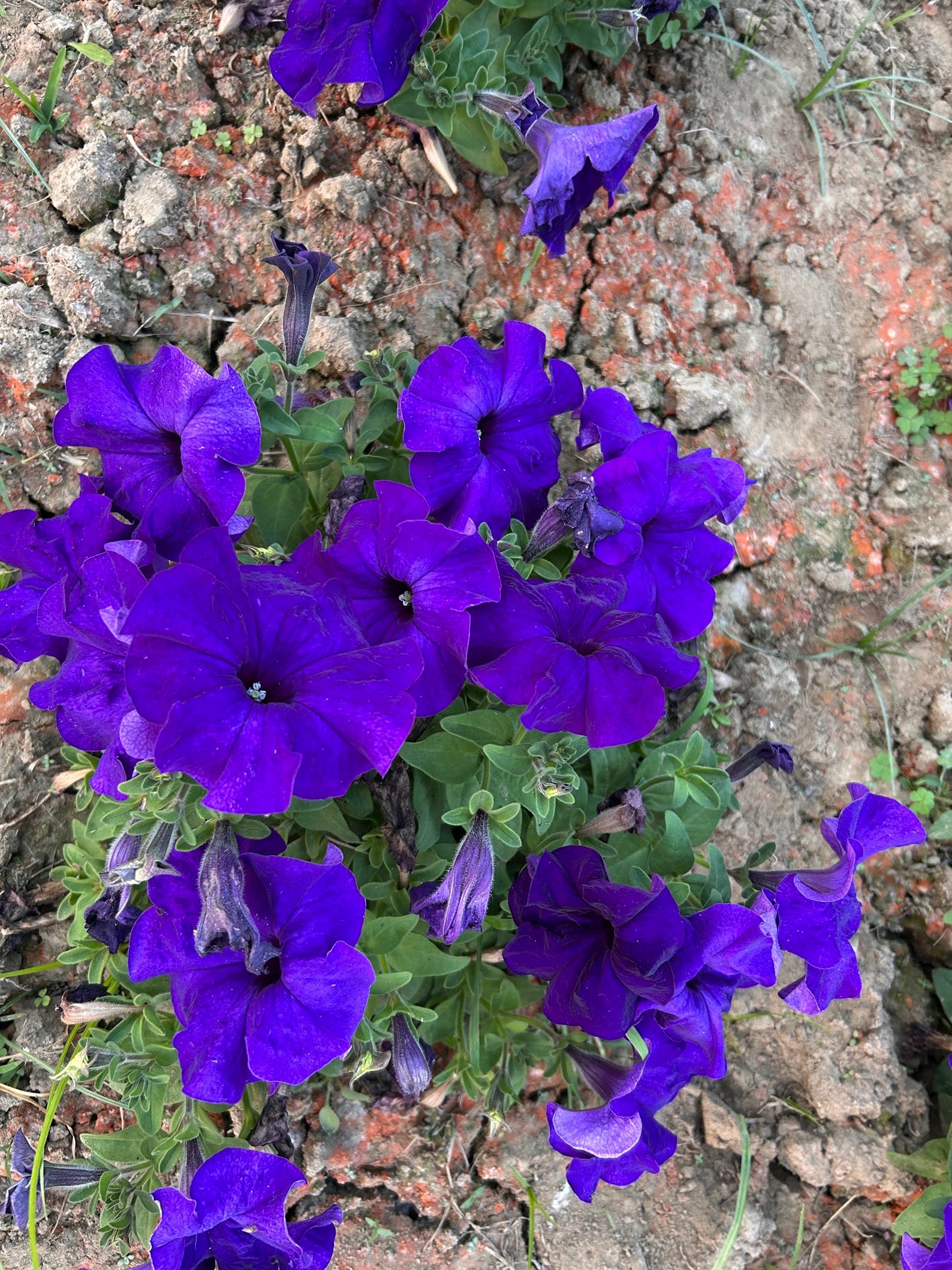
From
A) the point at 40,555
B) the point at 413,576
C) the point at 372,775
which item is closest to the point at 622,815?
the point at 372,775

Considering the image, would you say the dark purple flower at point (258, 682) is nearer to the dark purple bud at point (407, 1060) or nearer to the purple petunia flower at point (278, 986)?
the purple petunia flower at point (278, 986)

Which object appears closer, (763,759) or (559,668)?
(559,668)

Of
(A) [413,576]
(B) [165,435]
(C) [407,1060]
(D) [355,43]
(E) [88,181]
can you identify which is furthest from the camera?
(E) [88,181]

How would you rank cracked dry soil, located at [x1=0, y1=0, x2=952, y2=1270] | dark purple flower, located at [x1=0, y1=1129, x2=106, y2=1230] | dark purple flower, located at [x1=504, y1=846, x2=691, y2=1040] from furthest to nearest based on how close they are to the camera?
1. cracked dry soil, located at [x1=0, y1=0, x2=952, y2=1270]
2. dark purple flower, located at [x1=0, y1=1129, x2=106, y2=1230]
3. dark purple flower, located at [x1=504, y1=846, x2=691, y2=1040]

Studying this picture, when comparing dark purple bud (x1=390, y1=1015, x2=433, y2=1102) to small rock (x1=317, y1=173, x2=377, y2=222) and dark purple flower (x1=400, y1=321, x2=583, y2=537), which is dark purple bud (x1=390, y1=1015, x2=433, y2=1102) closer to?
dark purple flower (x1=400, y1=321, x2=583, y2=537)

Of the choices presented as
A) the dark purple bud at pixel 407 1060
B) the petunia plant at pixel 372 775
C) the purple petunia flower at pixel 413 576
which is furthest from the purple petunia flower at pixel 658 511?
the dark purple bud at pixel 407 1060

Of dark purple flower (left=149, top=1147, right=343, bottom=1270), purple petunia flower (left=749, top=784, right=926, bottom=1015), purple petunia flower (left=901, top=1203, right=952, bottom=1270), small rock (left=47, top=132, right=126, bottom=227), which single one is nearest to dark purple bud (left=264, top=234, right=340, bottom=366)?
small rock (left=47, top=132, right=126, bottom=227)

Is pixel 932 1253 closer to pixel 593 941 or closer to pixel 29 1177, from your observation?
pixel 593 941
